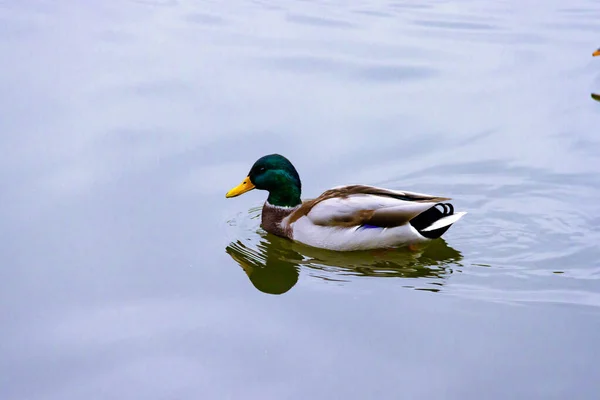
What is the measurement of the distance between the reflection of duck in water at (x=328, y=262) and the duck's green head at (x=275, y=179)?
37cm

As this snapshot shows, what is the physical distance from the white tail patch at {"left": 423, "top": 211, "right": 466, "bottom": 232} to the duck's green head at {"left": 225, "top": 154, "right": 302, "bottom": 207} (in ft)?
3.61

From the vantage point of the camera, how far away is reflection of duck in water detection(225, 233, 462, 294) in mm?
6469

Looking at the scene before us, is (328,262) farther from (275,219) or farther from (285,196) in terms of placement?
(285,196)

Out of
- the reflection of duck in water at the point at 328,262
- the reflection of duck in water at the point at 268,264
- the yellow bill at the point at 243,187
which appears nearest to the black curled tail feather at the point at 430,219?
the reflection of duck in water at the point at 328,262

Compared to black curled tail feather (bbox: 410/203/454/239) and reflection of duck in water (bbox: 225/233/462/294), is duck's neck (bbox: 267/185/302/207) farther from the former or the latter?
black curled tail feather (bbox: 410/203/454/239)

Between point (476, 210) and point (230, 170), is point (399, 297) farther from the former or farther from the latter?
point (230, 170)

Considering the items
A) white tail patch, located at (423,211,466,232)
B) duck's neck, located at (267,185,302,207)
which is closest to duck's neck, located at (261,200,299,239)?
duck's neck, located at (267,185,302,207)

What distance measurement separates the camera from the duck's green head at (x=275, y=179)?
24.0 ft

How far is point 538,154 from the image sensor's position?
820cm

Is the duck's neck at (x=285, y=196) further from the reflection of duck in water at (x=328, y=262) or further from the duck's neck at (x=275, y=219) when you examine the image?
the reflection of duck in water at (x=328, y=262)

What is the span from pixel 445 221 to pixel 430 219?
158mm

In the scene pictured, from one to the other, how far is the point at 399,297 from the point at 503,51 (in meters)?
5.56

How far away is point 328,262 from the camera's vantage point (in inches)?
267

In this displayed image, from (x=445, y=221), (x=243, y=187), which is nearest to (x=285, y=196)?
(x=243, y=187)
